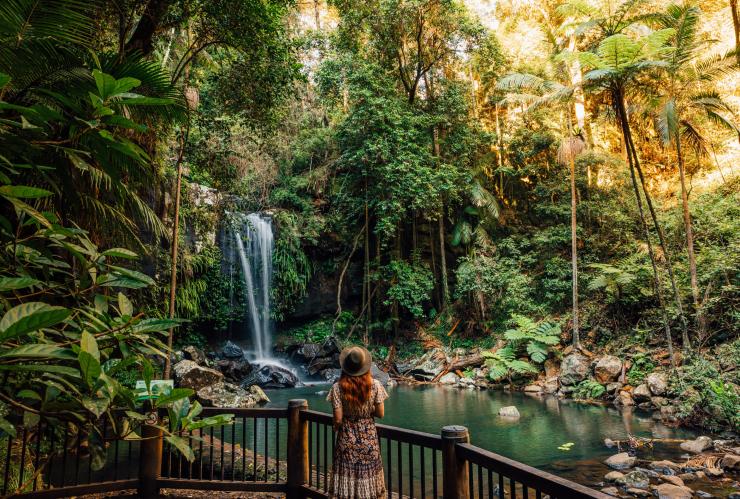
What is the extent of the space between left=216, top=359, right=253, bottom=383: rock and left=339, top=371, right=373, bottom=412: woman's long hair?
1158 cm

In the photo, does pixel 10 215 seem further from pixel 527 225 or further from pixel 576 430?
pixel 527 225

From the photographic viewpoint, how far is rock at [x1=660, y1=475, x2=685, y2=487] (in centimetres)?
575

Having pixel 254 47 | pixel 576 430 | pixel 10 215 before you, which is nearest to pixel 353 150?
pixel 254 47

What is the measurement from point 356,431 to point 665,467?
539 centimetres

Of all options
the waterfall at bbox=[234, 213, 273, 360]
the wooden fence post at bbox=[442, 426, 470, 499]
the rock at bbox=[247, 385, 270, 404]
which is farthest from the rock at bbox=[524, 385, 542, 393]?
the wooden fence post at bbox=[442, 426, 470, 499]

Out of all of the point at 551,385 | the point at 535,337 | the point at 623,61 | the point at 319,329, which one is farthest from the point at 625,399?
the point at 319,329

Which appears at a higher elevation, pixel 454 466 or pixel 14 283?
pixel 14 283

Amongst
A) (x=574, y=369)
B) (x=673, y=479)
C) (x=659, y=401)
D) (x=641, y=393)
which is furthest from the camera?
(x=574, y=369)

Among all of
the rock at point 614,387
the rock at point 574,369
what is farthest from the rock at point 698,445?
the rock at point 574,369

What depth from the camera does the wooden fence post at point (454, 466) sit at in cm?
297

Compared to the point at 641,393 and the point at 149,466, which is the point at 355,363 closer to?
the point at 149,466

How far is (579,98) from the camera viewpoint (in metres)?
17.1

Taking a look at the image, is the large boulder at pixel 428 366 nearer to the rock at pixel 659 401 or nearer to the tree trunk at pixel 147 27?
the rock at pixel 659 401

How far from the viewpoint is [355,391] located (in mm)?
3400
